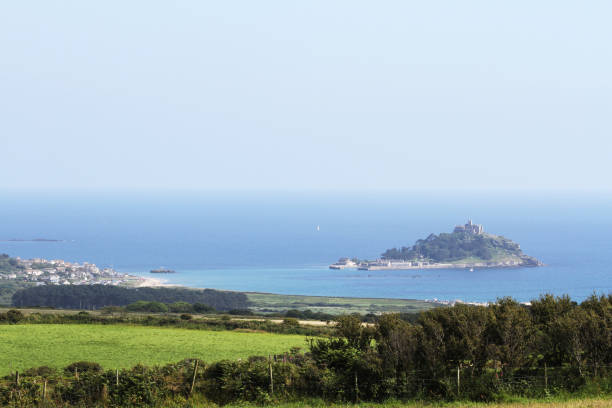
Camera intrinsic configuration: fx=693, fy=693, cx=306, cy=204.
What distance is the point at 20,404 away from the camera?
21.6m

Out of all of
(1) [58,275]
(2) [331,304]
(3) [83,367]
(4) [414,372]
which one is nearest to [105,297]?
(2) [331,304]

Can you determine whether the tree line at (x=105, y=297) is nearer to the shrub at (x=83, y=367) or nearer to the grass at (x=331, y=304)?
the grass at (x=331, y=304)

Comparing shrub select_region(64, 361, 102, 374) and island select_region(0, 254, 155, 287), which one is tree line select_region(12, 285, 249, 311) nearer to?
island select_region(0, 254, 155, 287)

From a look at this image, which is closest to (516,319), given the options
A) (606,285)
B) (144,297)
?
(144,297)

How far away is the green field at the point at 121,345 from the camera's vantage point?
30484 mm

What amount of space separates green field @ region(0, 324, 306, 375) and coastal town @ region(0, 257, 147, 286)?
108103mm

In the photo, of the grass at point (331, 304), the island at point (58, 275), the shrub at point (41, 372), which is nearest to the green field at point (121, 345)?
the shrub at point (41, 372)

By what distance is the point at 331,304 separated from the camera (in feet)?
378

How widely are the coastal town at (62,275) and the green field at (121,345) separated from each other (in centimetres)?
10810

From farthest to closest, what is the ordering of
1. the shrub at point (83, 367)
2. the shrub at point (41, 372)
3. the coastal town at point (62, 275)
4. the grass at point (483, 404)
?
1. the coastal town at point (62, 275)
2. the shrub at point (83, 367)
3. the shrub at point (41, 372)
4. the grass at point (483, 404)

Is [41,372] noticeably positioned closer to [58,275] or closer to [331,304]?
[331,304]

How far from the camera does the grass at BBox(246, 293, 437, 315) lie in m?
107

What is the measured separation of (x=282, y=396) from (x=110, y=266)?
6783 inches

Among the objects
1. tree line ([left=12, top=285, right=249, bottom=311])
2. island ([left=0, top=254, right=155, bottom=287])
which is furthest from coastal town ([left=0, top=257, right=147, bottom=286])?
tree line ([left=12, top=285, right=249, bottom=311])
